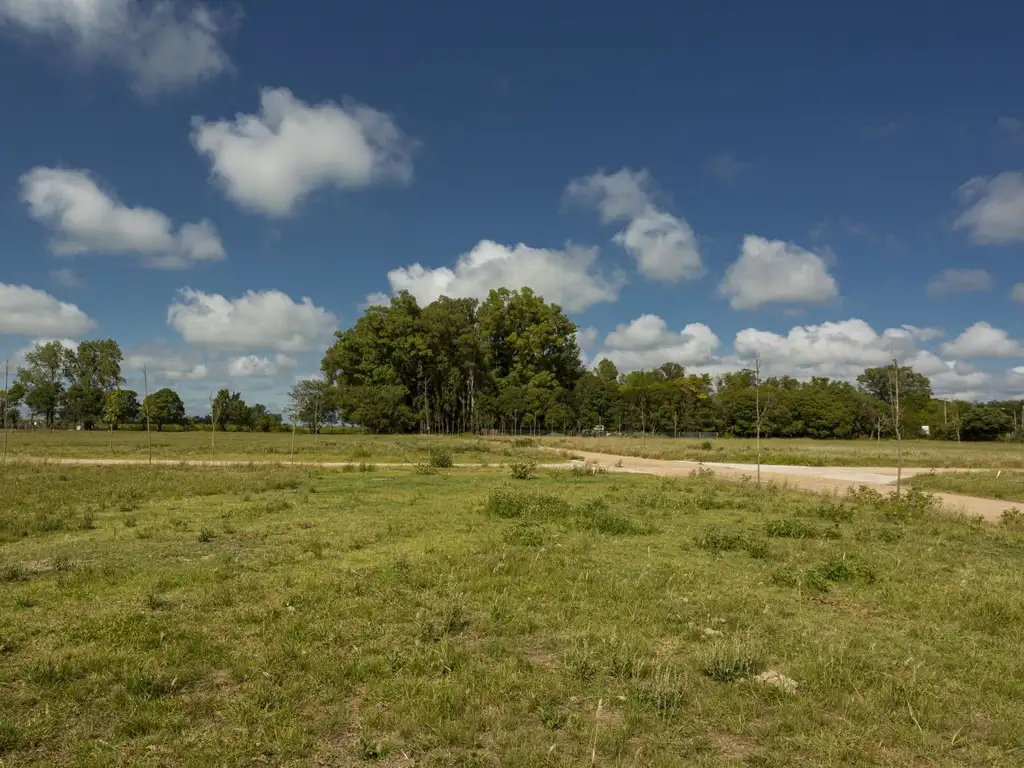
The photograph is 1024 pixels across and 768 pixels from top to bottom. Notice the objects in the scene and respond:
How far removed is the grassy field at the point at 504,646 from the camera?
517 cm

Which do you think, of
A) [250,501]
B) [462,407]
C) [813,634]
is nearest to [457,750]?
[813,634]

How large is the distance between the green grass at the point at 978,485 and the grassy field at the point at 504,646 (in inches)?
641

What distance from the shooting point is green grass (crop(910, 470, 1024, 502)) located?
27.8 meters

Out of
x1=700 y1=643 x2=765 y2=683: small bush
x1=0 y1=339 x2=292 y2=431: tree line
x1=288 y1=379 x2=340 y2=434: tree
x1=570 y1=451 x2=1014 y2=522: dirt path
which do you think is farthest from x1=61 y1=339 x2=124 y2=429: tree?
x1=700 y1=643 x2=765 y2=683: small bush

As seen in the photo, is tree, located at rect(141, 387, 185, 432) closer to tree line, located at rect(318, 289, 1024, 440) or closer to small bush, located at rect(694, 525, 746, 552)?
tree line, located at rect(318, 289, 1024, 440)

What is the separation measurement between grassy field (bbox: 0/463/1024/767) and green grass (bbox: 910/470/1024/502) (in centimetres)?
1628

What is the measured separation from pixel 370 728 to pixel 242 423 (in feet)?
440

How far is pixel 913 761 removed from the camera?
4996 millimetres

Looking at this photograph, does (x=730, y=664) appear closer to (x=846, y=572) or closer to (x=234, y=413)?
(x=846, y=572)

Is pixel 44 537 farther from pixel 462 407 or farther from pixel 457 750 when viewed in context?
pixel 462 407

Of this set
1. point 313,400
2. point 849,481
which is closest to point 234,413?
point 313,400

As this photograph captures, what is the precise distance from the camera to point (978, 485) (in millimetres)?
30375

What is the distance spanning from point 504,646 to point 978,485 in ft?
108

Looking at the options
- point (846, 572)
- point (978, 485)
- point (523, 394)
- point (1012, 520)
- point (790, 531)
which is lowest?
point (978, 485)
